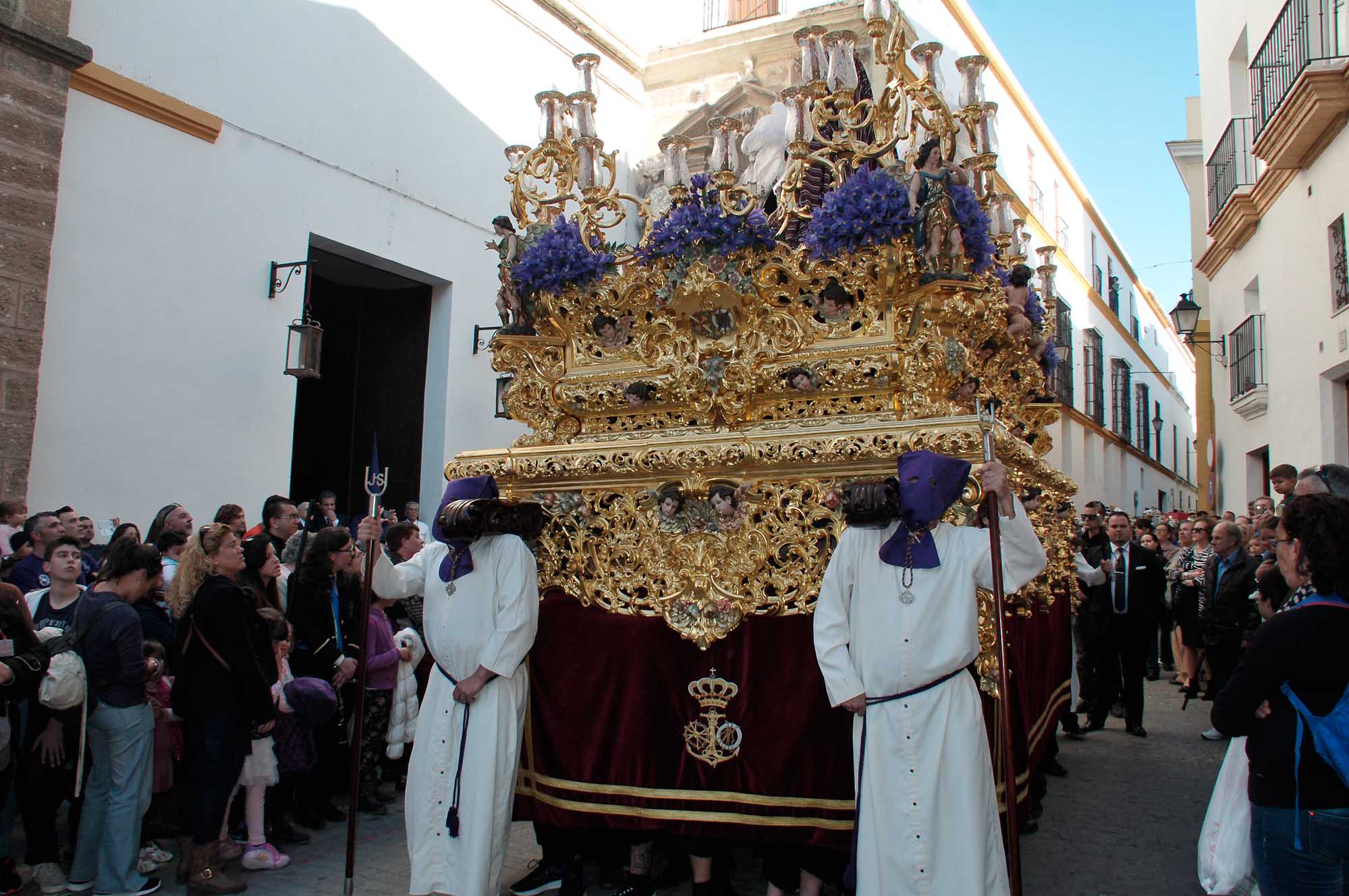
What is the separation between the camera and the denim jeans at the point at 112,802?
14.0 feet

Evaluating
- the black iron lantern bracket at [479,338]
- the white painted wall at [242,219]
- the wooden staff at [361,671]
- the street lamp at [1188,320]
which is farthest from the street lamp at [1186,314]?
the wooden staff at [361,671]

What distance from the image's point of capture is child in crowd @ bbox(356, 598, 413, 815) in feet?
18.1

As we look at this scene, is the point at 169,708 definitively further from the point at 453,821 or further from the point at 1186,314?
the point at 1186,314

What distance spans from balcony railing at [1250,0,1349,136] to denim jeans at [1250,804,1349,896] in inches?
297

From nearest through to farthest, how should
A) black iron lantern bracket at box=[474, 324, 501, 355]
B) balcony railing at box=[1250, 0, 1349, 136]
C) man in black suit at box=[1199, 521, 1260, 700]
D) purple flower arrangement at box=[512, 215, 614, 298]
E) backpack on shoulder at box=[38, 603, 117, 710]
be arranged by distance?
backpack on shoulder at box=[38, 603, 117, 710] < purple flower arrangement at box=[512, 215, 614, 298] < man in black suit at box=[1199, 521, 1260, 700] < balcony railing at box=[1250, 0, 1349, 136] < black iron lantern bracket at box=[474, 324, 501, 355]

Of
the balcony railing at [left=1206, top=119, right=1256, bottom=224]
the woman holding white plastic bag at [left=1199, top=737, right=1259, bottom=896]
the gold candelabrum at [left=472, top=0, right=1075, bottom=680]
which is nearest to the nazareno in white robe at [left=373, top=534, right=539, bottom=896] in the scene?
the gold candelabrum at [left=472, top=0, right=1075, bottom=680]

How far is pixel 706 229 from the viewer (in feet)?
14.4

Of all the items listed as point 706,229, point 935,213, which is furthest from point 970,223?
point 706,229

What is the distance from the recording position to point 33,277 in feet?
24.1

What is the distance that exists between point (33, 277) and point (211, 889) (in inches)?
200

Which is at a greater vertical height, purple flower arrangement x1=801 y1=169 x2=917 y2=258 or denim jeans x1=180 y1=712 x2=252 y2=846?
purple flower arrangement x1=801 y1=169 x2=917 y2=258

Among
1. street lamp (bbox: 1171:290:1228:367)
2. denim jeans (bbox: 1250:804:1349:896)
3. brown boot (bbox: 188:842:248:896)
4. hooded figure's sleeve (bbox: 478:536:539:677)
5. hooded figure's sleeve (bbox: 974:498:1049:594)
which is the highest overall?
street lamp (bbox: 1171:290:1228:367)

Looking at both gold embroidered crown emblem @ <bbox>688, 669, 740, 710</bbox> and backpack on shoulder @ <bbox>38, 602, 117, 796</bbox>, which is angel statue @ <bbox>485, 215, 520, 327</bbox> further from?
backpack on shoulder @ <bbox>38, 602, 117, 796</bbox>

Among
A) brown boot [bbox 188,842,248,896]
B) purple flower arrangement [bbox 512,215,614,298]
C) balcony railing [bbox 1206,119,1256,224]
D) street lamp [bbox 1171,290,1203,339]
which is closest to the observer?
brown boot [bbox 188,842,248,896]
